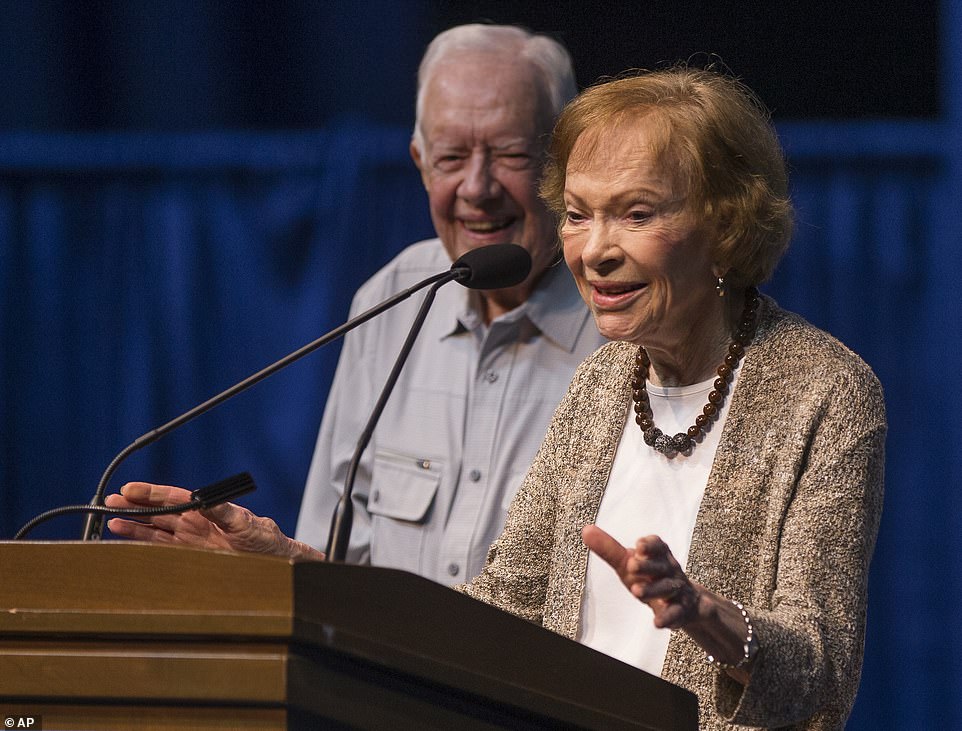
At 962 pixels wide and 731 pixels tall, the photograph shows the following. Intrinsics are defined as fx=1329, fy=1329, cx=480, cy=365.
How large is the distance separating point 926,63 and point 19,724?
253cm

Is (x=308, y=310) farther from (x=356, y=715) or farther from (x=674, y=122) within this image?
(x=356, y=715)

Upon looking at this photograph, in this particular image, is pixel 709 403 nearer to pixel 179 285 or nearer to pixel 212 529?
pixel 212 529

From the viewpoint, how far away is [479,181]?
2.87 meters

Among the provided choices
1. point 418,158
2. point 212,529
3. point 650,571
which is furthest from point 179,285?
point 650,571

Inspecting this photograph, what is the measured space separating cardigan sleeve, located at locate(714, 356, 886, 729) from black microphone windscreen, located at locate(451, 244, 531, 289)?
42cm

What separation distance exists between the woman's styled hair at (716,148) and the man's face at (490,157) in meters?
0.98

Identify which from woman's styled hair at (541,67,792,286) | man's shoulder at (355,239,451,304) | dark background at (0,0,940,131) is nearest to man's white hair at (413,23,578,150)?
dark background at (0,0,940,131)

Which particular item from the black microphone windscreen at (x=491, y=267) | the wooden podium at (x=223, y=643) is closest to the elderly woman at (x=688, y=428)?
the black microphone windscreen at (x=491, y=267)

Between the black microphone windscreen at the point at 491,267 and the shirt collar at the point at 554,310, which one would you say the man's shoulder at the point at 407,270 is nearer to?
the shirt collar at the point at 554,310

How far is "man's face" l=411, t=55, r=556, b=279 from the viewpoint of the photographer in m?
2.88

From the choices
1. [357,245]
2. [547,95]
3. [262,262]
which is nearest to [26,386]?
[262,262]

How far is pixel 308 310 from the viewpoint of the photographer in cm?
345

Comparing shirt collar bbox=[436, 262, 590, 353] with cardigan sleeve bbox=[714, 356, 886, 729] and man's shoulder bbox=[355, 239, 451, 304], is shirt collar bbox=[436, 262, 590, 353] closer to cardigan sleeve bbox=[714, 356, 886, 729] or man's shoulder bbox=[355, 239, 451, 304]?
man's shoulder bbox=[355, 239, 451, 304]

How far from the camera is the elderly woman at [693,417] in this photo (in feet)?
5.25
